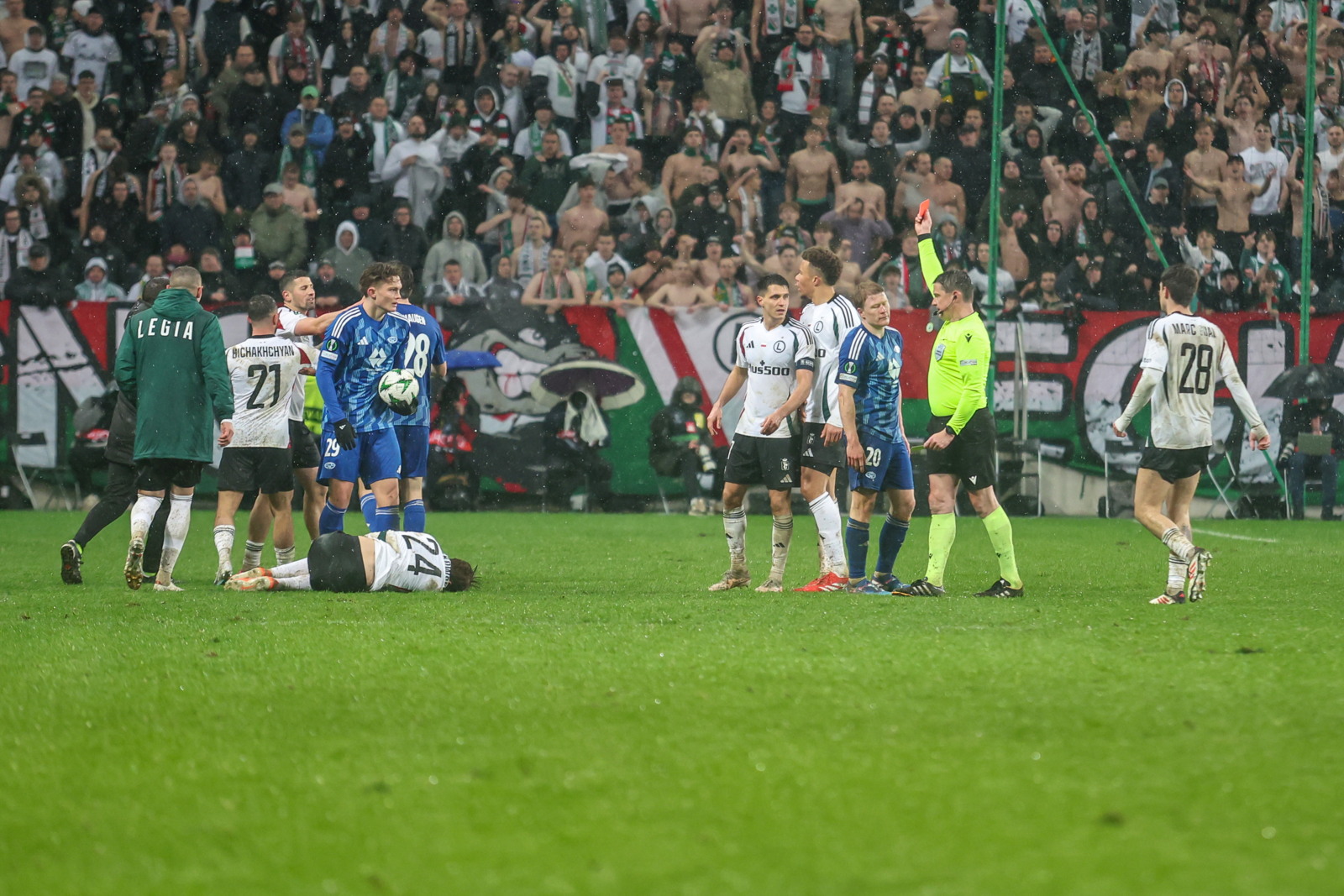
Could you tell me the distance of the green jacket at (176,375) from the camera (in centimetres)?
878

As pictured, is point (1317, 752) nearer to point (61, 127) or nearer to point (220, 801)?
point (220, 801)

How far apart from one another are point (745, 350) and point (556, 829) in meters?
5.89

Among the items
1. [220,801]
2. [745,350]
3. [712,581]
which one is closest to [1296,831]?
[220,801]

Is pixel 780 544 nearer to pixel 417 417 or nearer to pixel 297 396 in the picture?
pixel 417 417

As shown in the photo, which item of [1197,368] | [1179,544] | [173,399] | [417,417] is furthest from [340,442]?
[1197,368]

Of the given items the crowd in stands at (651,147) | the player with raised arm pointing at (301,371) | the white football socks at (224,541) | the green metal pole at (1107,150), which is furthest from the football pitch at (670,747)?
the green metal pole at (1107,150)

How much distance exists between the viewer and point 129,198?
19.3m

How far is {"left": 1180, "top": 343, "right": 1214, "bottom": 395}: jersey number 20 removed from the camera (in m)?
8.52

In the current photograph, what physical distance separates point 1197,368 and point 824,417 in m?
2.35

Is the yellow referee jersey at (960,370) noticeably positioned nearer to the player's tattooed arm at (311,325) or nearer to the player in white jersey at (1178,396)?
the player in white jersey at (1178,396)

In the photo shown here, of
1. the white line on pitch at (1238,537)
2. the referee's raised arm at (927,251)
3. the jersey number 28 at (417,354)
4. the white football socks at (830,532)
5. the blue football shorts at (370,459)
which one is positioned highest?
the referee's raised arm at (927,251)

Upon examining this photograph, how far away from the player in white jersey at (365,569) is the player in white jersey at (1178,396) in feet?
14.4

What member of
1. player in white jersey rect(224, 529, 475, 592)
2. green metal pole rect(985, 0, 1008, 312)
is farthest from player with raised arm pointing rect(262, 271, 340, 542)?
green metal pole rect(985, 0, 1008, 312)

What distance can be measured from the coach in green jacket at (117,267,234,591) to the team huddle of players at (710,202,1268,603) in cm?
332
